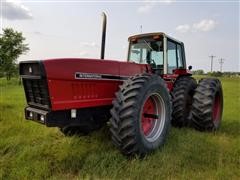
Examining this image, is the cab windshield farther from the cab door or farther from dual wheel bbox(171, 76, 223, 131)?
dual wheel bbox(171, 76, 223, 131)

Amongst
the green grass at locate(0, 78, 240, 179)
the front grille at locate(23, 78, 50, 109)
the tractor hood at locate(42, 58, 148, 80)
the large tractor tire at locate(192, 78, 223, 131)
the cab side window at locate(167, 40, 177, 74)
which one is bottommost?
the green grass at locate(0, 78, 240, 179)

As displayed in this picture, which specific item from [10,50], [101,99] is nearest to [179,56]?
[101,99]

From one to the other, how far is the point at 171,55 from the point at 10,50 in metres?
35.8

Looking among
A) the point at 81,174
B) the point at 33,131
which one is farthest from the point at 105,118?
the point at 33,131

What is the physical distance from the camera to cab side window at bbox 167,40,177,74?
20.4 feet

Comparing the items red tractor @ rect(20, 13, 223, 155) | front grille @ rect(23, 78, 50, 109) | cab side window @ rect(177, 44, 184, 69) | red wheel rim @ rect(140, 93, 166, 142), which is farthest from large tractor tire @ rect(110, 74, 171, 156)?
cab side window @ rect(177, 44, 184, 69)

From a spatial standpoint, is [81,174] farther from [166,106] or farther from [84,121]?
[166,106]

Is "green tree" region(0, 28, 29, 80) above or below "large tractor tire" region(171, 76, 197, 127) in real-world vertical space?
above

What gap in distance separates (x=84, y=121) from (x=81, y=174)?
87 cm

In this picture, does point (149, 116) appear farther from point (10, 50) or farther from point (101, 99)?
point (10, 50)

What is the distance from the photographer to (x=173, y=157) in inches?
170

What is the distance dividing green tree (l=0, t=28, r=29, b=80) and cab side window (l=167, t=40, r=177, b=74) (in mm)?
32536

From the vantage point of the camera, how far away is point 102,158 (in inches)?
161

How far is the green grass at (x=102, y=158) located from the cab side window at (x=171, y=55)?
5.20 ft
